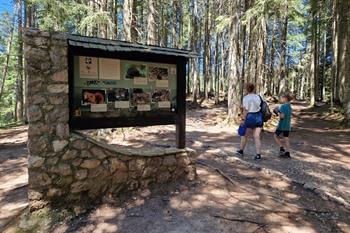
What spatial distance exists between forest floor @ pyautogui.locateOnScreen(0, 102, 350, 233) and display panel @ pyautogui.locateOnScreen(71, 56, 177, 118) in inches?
56.4

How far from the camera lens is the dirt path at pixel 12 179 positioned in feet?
15.3

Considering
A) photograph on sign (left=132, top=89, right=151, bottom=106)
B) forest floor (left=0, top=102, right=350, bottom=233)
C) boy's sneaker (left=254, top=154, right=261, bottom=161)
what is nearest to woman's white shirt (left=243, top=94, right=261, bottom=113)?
boy's sneaker (left=254, top=154, right=261, bottom=161)

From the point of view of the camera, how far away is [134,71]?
483cm

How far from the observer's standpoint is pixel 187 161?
5.33m

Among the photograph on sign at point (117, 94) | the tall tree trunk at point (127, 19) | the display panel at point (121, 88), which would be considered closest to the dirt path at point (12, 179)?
the display panel at point (121, 88)

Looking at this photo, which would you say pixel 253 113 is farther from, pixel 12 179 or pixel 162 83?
pixel 12 179

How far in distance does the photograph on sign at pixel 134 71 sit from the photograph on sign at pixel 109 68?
0.54 feet

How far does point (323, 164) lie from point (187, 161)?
3.38m

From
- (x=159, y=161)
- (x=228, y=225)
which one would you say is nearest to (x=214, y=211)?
(x=228, y=225)

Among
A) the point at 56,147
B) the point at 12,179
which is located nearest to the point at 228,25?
the point at 12,179

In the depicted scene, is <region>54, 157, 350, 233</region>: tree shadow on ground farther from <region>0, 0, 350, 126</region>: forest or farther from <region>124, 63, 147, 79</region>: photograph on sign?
<region>0, 0, 350, 126</region>: forest

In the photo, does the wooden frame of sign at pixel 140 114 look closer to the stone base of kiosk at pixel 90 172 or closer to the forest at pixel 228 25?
the stone base of kiosk at pixel 90 172

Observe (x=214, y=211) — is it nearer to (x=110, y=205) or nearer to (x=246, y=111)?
(x=110, y=205)

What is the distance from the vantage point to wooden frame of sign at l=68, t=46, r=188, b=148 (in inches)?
167
